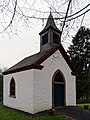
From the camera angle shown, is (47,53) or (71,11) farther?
(47,53)

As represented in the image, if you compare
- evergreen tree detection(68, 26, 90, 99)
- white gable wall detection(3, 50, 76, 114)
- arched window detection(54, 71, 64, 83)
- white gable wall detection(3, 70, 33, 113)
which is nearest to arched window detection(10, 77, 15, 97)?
white gable wall detection(3, 70, 33, 113)

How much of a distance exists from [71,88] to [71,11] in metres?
17.7

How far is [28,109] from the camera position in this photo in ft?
62.7

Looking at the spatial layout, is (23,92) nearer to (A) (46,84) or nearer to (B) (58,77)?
(A) (46,84)

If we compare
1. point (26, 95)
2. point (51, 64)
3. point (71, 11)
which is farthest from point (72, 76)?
point (71, 11)

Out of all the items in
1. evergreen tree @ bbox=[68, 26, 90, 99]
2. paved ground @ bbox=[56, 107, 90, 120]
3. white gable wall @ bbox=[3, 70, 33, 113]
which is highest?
evergreen tree @ bbox=[68, 26, 90, 99]

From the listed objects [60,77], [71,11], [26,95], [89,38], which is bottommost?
[26,95]

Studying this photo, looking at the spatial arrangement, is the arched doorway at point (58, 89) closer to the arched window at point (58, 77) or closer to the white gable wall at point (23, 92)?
the arched window at point (58, 77)

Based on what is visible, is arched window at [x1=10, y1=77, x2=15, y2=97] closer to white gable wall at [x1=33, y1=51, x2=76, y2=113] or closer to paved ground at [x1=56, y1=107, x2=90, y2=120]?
white gable wall at [x1=33, y1=51, x2=76, y2=113]

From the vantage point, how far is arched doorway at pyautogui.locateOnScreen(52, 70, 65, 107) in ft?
67.3

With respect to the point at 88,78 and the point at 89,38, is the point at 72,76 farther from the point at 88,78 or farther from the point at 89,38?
the point at 89,38

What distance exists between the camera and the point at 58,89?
69.2 ft

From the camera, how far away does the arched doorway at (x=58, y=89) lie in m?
20.5

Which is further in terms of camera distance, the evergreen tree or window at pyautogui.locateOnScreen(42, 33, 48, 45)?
the evergreen tree
